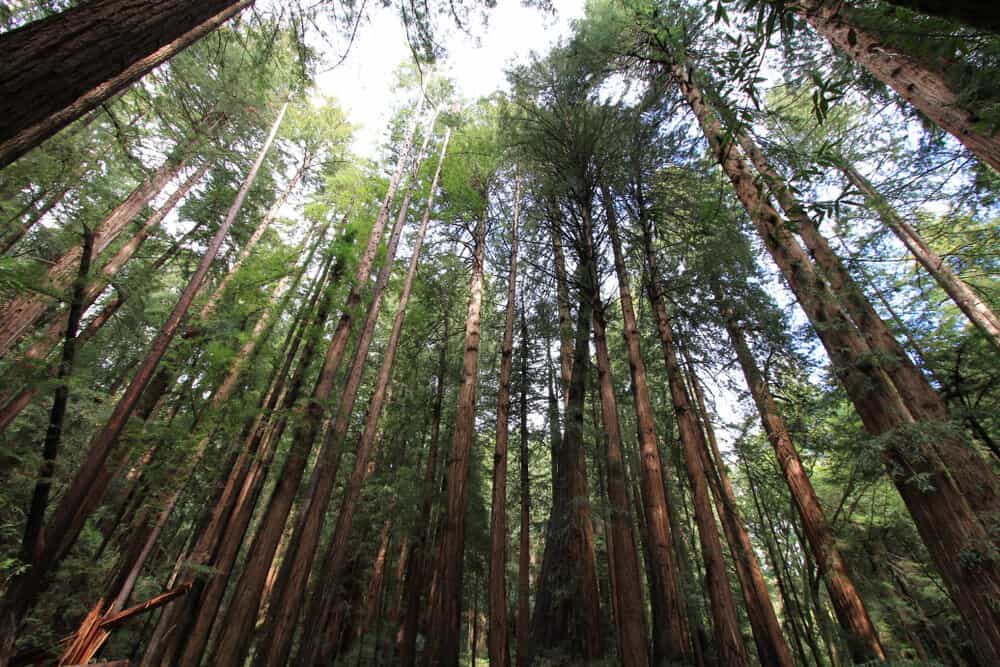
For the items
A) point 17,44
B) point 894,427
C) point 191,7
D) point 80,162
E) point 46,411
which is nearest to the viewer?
point 17,44

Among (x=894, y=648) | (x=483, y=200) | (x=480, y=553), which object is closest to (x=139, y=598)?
(x=480, y=553)

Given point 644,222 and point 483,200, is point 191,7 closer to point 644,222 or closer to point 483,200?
point 644,222

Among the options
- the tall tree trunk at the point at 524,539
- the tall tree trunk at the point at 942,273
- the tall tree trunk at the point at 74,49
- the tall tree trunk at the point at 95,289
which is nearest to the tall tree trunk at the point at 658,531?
the tall tree trunk at the point at 942,273

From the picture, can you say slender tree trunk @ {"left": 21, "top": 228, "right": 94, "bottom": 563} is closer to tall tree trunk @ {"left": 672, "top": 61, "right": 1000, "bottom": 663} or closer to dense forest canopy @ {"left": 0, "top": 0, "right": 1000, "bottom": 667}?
dense forest canopy @ {"left": 0, "top": 0, "right": 1000, "bottom": 667}

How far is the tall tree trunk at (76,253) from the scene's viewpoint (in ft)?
21.2

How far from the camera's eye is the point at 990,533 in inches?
101

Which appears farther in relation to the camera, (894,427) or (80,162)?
(80,162)

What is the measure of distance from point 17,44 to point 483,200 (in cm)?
832

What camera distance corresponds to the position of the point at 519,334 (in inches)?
481

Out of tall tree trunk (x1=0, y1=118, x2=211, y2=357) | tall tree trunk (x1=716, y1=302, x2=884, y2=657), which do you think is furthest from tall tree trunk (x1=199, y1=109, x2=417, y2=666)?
tall tree trunk (x1=716, y1=302, x2=884, y2=657)

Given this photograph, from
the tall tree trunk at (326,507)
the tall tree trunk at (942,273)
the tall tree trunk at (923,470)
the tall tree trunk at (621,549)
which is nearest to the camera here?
the tall tree trunk at (923,470)

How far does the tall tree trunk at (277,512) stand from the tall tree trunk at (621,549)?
437 cm

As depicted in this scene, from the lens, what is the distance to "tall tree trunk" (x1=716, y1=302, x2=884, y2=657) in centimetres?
489

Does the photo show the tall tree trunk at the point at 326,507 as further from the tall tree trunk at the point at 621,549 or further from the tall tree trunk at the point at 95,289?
the tall tree trunk at the point at 621,549
